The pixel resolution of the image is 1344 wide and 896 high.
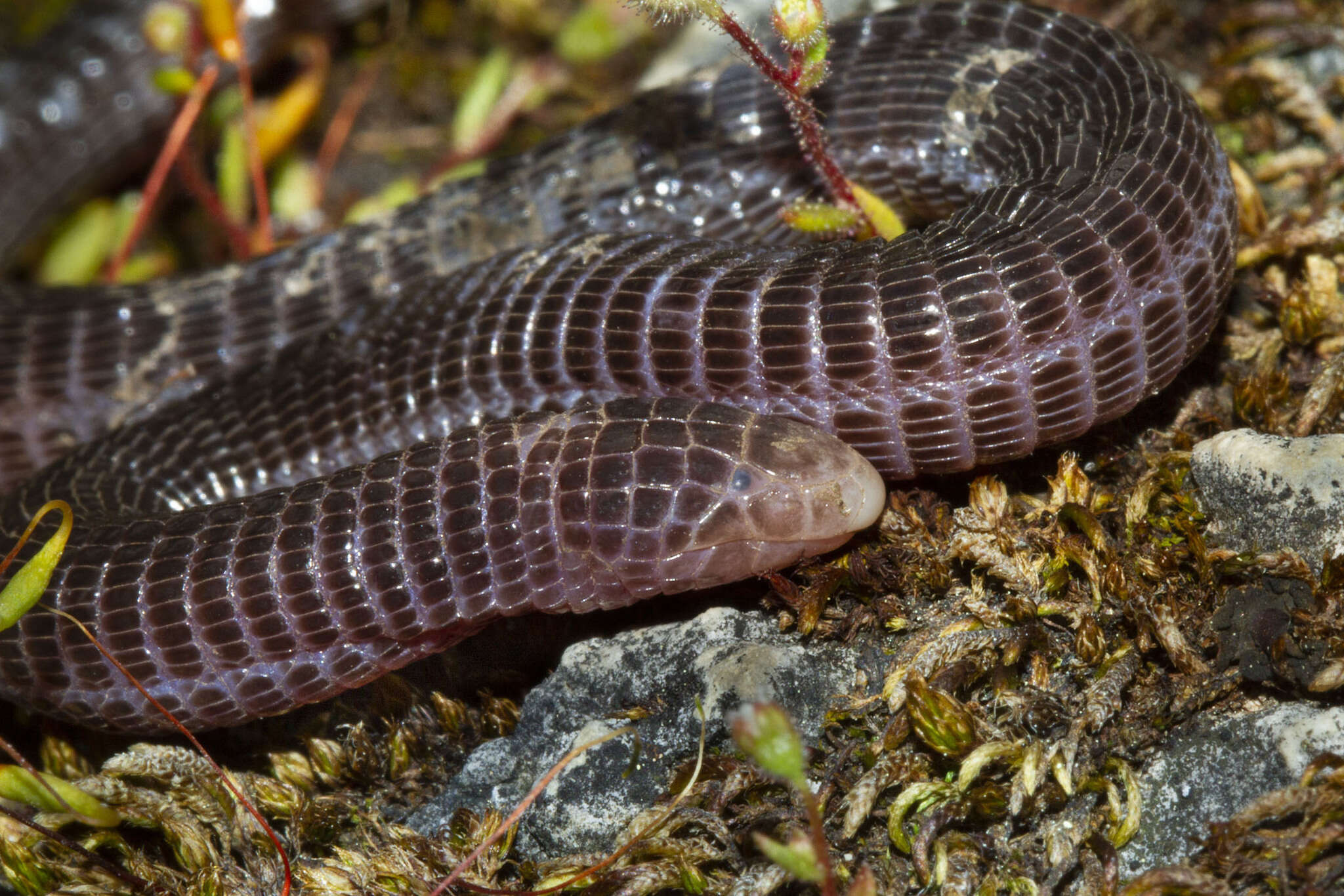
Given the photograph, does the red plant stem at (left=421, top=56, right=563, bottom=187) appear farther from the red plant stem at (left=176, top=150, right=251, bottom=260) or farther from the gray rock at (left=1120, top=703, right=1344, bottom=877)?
the gray rock at (left=1120, top=703, right=1344, bottom=877)

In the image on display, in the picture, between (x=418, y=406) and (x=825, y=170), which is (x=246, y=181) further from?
(x=825, y=170)

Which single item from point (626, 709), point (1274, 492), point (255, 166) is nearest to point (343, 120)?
point (255, 166)

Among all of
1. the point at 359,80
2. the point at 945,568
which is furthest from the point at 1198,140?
the point at 359,80

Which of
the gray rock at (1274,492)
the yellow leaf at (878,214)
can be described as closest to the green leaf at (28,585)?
the yellow leaf at (878,214)


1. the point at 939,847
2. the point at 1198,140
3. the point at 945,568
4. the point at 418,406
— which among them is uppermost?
the point at 1198,140

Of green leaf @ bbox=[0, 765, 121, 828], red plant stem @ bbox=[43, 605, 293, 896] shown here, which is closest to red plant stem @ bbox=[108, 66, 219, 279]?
red plant stem @ bbox=[43, 605, 293, 896]

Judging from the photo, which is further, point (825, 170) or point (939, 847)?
point (825, 170)

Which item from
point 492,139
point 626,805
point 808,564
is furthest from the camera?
point 492,139

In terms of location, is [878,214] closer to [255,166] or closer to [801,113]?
[801,113]
